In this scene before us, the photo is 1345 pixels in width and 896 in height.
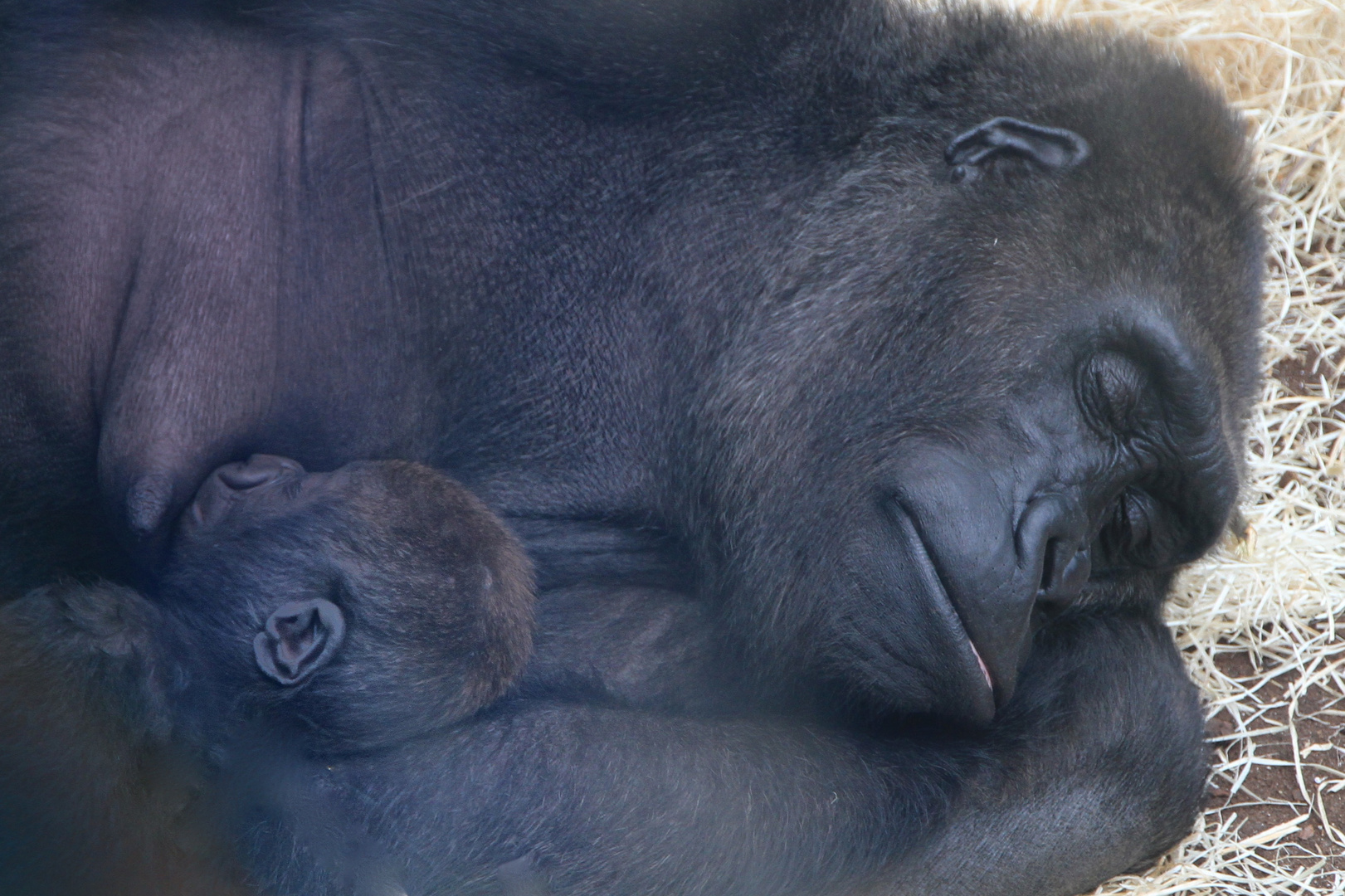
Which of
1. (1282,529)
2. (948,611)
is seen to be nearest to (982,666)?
(948,611)

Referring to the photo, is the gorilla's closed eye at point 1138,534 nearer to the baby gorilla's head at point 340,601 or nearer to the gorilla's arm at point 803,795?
the gorilla's arm at point 803,795

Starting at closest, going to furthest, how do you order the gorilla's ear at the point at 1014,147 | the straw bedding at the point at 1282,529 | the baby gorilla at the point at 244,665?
the baby gorilla at the point at 244,665 → the gorilla's ear at the point at 1014,147 → the straw bedding at the point at 1282,529

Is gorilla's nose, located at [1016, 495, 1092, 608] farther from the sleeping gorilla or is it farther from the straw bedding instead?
the straw bedding

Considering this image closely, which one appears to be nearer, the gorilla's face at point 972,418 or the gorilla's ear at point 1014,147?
the gorilla's face at point 972,418

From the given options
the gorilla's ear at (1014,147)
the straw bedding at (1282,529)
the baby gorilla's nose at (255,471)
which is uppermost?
the gorilla's ear at (1014,147)

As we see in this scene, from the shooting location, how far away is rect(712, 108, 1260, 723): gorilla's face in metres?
2.08

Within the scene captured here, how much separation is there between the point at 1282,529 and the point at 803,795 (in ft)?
5.37

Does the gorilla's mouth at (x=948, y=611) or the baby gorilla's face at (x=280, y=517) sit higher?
the baby gorilla's face at (x=280, y=517)

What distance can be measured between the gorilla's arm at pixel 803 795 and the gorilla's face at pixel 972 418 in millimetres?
211

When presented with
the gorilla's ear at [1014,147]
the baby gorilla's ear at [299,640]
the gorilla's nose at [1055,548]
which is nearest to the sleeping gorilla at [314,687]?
the baby gorilla's ear at [299,640]

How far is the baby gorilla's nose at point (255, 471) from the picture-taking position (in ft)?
6.82

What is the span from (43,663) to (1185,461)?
176 centimetres

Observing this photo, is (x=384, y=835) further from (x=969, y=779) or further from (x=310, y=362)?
(x=969, y=779)

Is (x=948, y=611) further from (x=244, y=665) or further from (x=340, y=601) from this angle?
(x=244, y=665)
